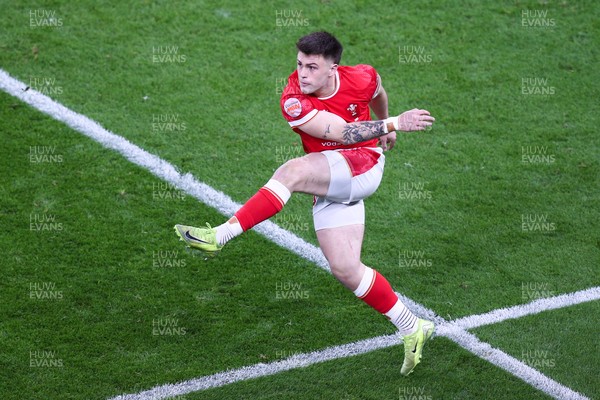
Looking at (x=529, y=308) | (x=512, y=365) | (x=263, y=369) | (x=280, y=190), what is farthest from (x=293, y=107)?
(x=529, y=308)

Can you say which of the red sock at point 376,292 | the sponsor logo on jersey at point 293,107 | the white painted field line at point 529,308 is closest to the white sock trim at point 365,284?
the red sock at point 376,292

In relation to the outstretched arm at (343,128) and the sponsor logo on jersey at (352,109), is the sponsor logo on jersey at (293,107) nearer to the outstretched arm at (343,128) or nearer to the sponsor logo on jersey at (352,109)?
the outstretched arm at (343,128)

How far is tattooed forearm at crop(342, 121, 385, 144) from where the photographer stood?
5793 mm

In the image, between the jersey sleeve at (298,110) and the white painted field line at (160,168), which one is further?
the white painted field line at (160,168)

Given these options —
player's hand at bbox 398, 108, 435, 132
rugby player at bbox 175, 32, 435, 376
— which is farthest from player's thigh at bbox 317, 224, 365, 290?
player's hand at bbox 398, 108, 435, 132

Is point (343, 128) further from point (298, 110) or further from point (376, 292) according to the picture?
point (376, 292)

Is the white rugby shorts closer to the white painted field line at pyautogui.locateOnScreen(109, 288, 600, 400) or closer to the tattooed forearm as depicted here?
the tattooed forearm

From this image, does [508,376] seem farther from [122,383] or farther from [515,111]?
[515,111]

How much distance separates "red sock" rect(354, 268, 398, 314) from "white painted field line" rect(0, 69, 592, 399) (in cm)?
50

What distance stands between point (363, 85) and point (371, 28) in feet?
15.1

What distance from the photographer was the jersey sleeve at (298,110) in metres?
5.83

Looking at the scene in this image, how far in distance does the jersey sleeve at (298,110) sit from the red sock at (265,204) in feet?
1.37

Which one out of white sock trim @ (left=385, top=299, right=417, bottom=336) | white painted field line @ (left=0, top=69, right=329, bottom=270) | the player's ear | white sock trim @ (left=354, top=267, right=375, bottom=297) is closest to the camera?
the player's ear

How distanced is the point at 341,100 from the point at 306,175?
593 mm
